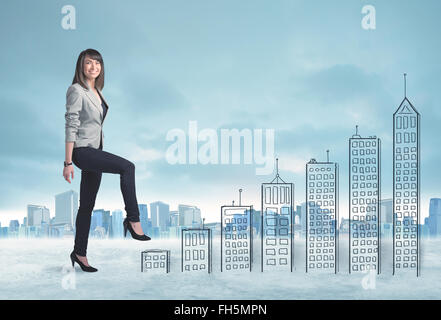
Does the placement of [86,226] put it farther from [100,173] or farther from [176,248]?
[176,248]

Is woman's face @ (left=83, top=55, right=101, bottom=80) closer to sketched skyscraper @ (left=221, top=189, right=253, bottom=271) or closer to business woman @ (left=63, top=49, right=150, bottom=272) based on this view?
business woman @ (left=63, top=49, right=150, bottom=272)

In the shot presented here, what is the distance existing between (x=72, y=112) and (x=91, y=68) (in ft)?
2.23

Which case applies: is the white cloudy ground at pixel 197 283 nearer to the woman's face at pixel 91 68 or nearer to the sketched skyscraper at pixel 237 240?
the sketched skyscraper at pixel 237 240

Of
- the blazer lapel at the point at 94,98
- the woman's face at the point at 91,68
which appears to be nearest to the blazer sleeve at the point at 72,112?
the blazer lapel at the point at 94,98

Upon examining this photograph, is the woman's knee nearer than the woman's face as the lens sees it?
Yes

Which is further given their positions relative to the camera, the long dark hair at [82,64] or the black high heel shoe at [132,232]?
the long dark hair at [82,64]

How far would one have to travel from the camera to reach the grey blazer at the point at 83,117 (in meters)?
5.45

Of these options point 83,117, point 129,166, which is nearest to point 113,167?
point 129,166

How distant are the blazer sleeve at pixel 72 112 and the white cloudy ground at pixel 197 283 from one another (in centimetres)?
186

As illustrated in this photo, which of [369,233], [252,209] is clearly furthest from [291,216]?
[369,233]

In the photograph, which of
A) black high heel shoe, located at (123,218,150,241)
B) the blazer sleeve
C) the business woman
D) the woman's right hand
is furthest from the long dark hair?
black high heel shoe, located at (123,218,150,241)

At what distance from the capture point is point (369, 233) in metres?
6.29

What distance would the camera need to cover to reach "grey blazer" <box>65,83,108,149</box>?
5453 millimetres

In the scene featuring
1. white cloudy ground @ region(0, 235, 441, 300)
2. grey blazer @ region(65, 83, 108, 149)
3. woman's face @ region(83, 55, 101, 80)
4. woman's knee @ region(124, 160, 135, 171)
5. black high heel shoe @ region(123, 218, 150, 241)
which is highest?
woman's face @ region(83, 55, 101, 80)
